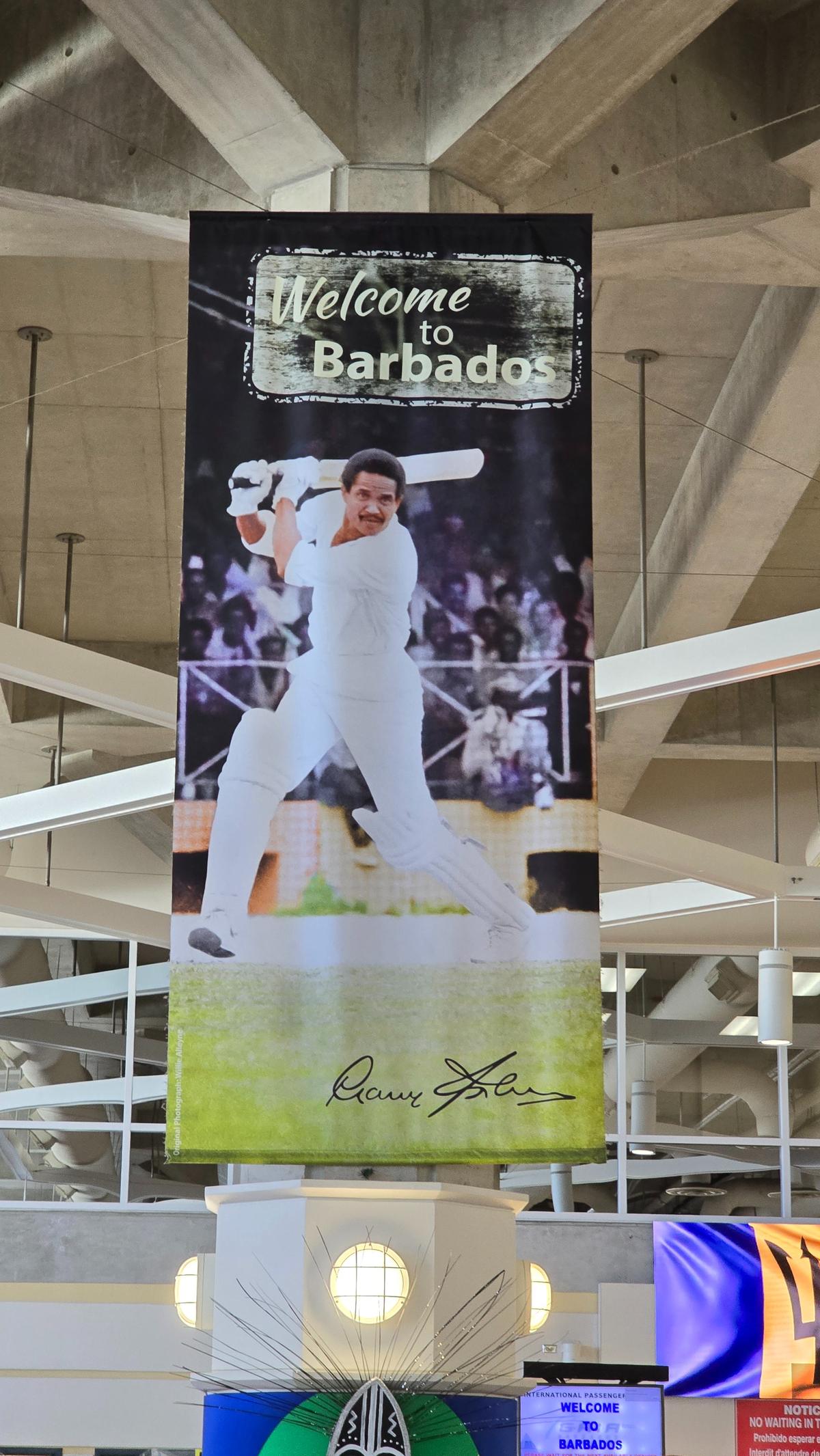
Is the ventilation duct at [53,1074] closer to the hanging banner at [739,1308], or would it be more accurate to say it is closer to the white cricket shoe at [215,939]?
the hanging banner at [739,1308]

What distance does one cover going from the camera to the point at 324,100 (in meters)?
7.15

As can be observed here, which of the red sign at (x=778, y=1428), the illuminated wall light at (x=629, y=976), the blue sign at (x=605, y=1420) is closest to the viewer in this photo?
the blue sign at (x=605, y=1420)

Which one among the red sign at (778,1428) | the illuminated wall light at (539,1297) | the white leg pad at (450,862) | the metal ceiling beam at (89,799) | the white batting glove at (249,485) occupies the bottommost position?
the red sign at (778,1428)

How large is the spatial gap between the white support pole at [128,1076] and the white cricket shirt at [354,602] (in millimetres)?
→ 10054

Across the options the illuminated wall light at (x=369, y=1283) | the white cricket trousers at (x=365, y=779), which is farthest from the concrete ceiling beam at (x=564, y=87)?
the illuminated wall light at (x=369, y=1283)

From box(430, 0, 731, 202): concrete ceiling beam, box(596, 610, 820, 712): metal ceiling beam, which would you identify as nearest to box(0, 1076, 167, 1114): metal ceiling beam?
box(596, 610, 820, 712): metal ceiling beam

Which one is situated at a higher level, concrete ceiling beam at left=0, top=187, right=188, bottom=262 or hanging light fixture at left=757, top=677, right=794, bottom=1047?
concrete ceiling beam at left=0, top=187, right=188, bottom=262

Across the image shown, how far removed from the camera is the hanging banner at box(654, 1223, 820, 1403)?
47.2 ft

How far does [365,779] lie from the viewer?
625 cm

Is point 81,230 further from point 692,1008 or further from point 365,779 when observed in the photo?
point 692,1008

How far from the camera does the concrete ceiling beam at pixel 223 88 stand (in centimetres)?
674

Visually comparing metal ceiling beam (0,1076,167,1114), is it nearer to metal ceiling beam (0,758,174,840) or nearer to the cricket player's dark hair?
metal ceiling beam (0,758,174,840)

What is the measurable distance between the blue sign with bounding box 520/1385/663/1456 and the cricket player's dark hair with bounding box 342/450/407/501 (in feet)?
18.7

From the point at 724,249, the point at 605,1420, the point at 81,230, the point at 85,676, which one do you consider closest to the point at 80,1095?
the point at 605,1420
